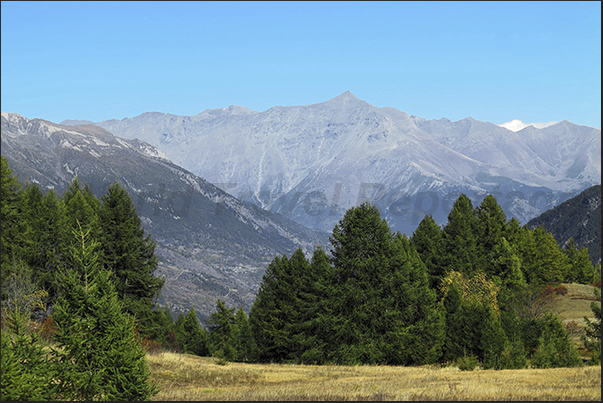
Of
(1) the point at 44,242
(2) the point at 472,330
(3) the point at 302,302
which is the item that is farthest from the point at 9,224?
(2) the point at 472,330

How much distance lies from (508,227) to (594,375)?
6479 cm

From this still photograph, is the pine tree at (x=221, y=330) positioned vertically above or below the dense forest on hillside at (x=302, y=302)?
below

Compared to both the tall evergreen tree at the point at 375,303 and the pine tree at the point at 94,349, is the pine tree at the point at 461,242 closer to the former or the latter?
the tall evergreen tree at the point at 375,303

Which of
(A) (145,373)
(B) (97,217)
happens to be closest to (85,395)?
(A) (145,373)

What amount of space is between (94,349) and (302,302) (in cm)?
4434

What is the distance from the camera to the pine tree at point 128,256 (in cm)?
6525

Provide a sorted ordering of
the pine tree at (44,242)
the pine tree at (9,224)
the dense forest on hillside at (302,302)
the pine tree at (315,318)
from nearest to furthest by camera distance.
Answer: the dense forest on hillside at (302,302) < the pine tree at (315,318) < the pine tree at (9,224) < the pine tree at (44,242)

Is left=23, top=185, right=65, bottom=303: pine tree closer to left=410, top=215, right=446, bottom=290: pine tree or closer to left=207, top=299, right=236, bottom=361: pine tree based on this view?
left=410, top=215, right=446, bottom=290: pine tree

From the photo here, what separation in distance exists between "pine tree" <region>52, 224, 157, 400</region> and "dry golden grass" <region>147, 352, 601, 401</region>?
7.46 feet

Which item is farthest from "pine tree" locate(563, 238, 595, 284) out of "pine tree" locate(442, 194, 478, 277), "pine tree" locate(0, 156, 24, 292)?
"pine tree" locate(0, 156, 24, 292)

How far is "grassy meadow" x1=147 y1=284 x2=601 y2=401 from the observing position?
87.5ft

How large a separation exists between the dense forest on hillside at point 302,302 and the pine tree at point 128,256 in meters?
0.14

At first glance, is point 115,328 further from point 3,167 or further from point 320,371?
point 3,167

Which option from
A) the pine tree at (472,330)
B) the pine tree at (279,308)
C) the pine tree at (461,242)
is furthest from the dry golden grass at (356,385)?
the pine tree at (461,242)
